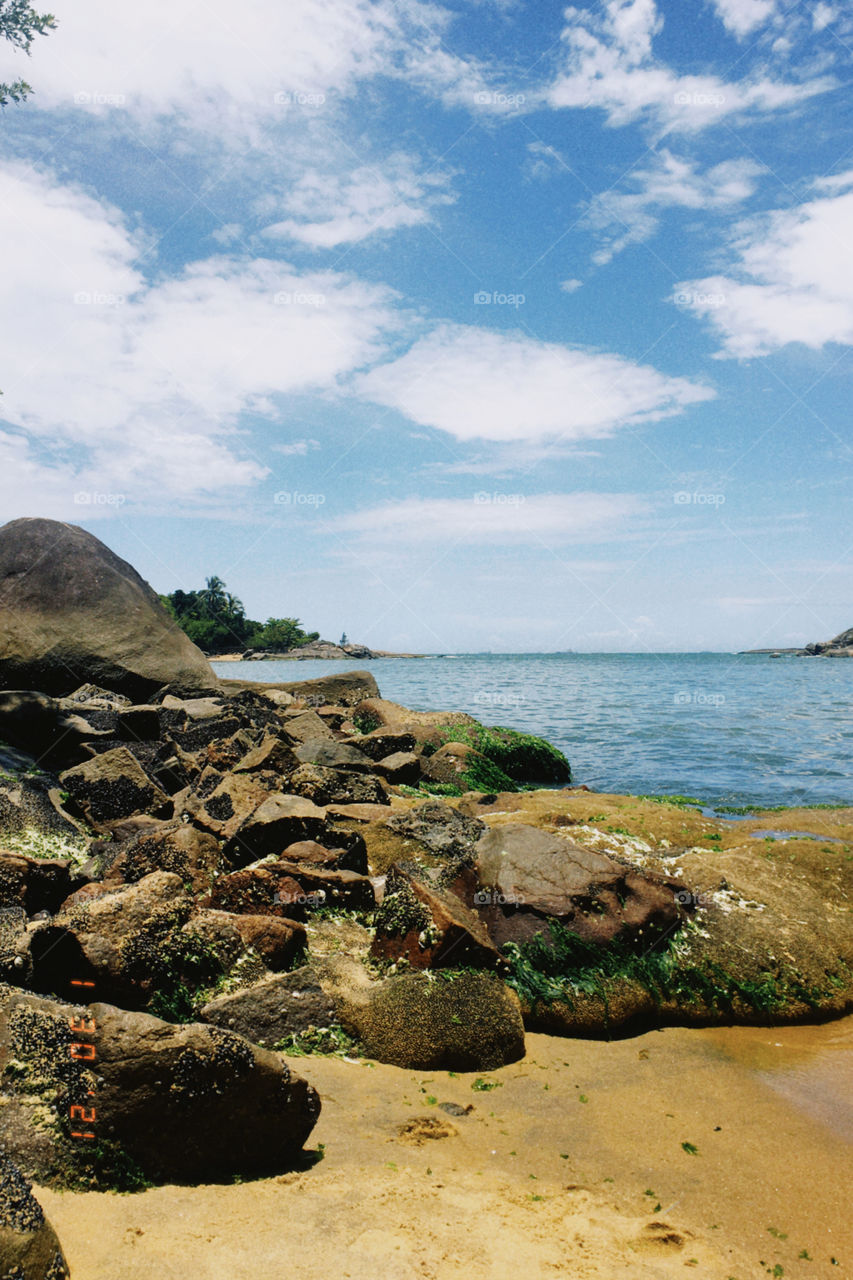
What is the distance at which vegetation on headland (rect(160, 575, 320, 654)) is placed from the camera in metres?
82.6

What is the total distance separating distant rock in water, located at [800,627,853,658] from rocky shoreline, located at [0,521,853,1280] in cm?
11471

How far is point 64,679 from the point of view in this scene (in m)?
14.3

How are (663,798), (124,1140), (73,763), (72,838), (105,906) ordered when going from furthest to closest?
(663,798)
(73,763)
(72,838)
(105,906)
(124,1140)

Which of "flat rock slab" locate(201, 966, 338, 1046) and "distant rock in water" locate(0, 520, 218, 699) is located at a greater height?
"distant rock in water" locate(0, 520, 218, 699)

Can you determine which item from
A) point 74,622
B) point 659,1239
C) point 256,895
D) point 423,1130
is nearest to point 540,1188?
point 659,1239

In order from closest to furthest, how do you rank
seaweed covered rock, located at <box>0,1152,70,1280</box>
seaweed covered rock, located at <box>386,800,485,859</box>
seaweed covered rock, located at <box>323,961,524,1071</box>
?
seaweed covered rock, located at <box>0,1152,70,1280</box>
seaweed covered rock, located at <box>323,961,524,1071</box>
seaweed covered rock, located at <box>386,800,485,859</box>

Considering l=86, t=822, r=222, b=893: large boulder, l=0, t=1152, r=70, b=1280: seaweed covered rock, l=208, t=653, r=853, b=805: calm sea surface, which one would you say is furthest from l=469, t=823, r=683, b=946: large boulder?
l=208, t=653, r=853, b=805: calm sea surface

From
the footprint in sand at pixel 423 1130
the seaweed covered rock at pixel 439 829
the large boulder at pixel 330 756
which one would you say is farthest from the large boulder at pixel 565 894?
the large boulder at pixel 330 756

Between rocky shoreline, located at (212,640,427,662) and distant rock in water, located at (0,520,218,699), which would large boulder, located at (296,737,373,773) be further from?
rocky shoreline, located at (212,640,427,662)

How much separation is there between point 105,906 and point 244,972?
3.41ft

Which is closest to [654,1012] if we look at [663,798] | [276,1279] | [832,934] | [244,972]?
[832,934]

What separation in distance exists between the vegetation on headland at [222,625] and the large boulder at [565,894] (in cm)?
7591

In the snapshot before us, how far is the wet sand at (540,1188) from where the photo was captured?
3.14 m

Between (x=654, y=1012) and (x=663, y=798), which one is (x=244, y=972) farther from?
(x=663, y=798)
